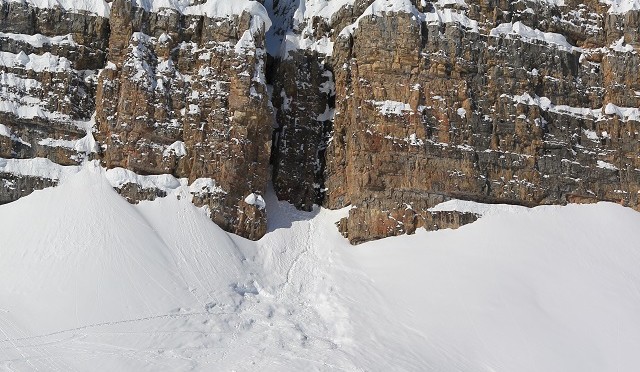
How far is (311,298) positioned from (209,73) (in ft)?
35.0

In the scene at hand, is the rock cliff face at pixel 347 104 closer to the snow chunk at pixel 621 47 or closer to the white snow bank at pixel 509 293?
the snow chunk at pixel 621 47

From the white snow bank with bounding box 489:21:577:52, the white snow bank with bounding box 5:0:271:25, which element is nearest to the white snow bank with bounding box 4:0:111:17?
the white snow bank with bounding box 5:0:271:25

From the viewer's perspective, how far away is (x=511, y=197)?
1168 inches

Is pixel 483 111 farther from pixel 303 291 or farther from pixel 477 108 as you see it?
pixel 303 291

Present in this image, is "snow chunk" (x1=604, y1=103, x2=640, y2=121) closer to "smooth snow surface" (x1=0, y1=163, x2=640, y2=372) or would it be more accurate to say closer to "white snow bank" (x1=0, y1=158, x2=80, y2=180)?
"smooth snow surface" (x1=0, y1=163, x2=640, y2=372)

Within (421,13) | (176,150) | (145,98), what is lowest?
(176,150)

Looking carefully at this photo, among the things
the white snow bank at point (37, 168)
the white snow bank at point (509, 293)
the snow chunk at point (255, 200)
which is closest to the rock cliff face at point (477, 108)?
the white snow bank at point (509, 293)

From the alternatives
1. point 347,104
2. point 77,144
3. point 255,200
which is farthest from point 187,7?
point 255,200

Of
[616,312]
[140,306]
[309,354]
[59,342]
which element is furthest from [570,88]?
[59,342]

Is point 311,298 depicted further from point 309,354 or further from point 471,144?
point 471,144

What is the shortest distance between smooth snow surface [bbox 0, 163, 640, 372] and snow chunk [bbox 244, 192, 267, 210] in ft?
2.99

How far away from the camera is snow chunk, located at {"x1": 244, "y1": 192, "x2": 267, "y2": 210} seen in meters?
29.3

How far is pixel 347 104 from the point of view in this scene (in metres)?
31.8

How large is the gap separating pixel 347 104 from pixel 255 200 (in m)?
5.87
